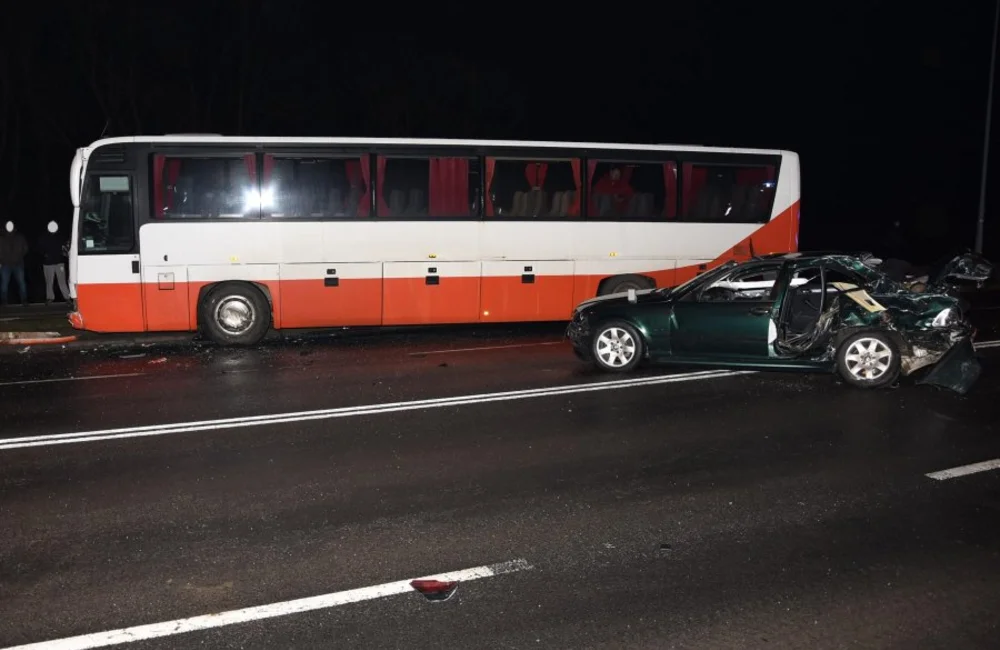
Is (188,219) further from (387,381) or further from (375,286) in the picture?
(387,381)

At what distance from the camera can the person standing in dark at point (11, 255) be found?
17.1m

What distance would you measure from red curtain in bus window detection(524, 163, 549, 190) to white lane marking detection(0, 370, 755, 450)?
514cm

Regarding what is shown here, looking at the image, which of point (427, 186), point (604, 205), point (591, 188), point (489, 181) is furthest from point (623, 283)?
point (427, 186)

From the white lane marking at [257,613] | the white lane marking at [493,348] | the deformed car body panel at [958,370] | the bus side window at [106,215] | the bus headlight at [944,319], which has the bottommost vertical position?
the white lane marking at [257,613]

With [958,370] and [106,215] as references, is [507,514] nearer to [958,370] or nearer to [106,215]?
[958,370]

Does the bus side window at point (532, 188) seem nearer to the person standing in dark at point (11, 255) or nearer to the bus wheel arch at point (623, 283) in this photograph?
the bus wheel arch at point (623, 283)

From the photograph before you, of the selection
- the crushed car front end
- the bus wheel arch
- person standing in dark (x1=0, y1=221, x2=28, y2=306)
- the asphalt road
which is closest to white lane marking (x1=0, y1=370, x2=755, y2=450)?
the asphalt road

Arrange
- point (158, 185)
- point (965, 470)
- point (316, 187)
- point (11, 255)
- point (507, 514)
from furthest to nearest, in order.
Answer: point (11, 255) < point (316, 187) < point (158, 185) < point (965, 470) < point (507, 514)

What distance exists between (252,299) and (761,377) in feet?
25.5

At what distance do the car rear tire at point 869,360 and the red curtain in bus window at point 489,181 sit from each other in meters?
6.45

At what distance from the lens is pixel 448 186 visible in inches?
550

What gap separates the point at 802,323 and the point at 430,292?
6193 millimetres

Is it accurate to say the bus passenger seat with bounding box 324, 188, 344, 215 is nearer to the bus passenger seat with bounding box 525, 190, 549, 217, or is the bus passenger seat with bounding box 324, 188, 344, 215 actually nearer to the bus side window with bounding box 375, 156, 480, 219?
the bus side window with bounding box 375, 156, 480, 219

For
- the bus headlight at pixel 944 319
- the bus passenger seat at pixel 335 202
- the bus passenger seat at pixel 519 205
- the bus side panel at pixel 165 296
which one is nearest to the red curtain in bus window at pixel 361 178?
the bus passenger seat at pixel 335 202
